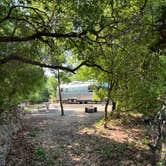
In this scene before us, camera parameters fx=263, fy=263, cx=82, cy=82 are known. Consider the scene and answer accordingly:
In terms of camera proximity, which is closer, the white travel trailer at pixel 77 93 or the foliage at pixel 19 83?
the foliage at pixel 19 83

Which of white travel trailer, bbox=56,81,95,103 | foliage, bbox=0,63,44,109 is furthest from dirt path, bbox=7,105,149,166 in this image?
white travel trailer, bbox=56,81,95,103

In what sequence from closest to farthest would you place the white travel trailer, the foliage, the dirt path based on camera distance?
the dirt path < the foliage < the white travel trailer

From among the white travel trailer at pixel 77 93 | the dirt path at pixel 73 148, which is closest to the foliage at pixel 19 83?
the dirt path at pixel 73 148

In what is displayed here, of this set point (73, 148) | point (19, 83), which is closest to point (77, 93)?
point (19, 83)

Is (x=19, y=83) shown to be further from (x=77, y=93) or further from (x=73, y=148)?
(x=77, y=93)

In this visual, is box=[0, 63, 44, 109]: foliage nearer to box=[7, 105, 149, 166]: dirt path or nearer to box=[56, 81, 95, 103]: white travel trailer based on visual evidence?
box=[7, 105, 149, 166]: dirt path

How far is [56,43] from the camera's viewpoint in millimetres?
9477

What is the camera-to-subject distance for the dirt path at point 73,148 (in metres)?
9.98

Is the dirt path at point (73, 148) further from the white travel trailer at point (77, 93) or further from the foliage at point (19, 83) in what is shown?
the white travel trailer at point (77, 93)

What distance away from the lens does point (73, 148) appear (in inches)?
456

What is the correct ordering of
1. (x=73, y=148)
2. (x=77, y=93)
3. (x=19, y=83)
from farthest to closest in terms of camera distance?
(x=77, y=93), (x=19, y=83), (x=73, y=148)

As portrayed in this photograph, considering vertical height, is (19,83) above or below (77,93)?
above

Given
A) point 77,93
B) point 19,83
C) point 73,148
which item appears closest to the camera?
point 73,148

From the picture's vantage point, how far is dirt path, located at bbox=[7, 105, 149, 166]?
32.8 feet
